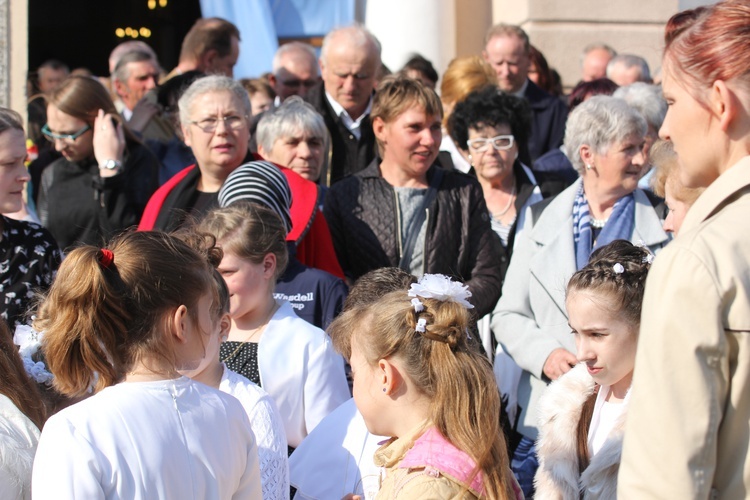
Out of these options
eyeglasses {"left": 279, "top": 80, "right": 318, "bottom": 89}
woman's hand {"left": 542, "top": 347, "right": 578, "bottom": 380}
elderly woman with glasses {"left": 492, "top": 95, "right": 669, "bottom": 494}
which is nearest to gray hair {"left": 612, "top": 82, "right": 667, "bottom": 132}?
elderly woman with glasses {"left": 492, "top": 95, "right": 669, "bottom": 494}

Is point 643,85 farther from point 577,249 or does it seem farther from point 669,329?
point 669,329

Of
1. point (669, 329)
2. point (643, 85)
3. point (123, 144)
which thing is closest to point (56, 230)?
point (123, 144)

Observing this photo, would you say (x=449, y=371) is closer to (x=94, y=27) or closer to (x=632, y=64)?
(x=632, y=64)

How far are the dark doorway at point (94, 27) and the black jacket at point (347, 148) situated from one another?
7.09m

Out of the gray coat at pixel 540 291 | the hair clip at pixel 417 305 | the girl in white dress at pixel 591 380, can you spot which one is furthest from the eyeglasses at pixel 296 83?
the hair clip at pixel 417 305

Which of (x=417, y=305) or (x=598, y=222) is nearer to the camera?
(x=417, y=305)

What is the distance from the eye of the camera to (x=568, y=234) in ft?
13.5

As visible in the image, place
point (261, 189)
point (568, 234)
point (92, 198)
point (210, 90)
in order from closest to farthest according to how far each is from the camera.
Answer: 1. point (261, 189)
2. point (568, 234)
3. point (210, 90)
4. point (92, 198)

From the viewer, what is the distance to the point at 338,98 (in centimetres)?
586

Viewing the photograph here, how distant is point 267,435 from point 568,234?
1.80 m

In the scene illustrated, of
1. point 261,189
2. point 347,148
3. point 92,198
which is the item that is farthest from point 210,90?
point 347,148

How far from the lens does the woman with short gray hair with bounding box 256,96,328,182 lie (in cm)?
511

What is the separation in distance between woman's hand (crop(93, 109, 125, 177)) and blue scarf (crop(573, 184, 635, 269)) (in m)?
2.39

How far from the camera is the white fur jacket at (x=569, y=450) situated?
9.07 feet
